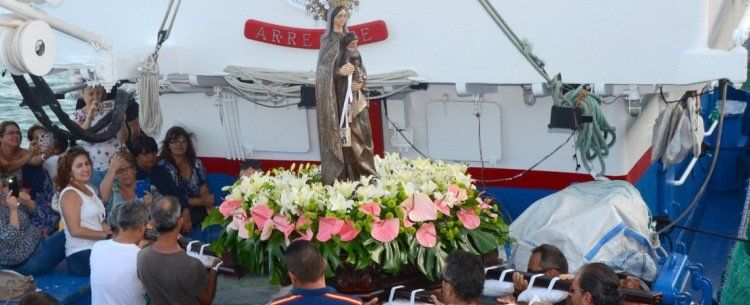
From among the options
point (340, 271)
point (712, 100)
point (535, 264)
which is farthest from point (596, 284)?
point (712, 100)

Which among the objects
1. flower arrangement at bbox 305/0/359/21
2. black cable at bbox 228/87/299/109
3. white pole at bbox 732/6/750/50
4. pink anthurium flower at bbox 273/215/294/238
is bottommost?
pink anthurium flower at bbox 273/215/294/238

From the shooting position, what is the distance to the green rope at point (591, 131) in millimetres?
7137

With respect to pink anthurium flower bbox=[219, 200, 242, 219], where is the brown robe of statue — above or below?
above

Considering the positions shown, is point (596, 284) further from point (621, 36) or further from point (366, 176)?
point (621, 36)

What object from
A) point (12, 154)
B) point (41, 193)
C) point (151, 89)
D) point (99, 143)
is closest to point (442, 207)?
point (151, 89)

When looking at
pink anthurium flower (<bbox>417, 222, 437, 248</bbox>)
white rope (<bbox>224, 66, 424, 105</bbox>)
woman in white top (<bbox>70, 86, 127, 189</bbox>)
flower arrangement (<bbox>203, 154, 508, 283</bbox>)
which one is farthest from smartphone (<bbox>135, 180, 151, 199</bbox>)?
pink anthurium flower (<bbox>417, 222, 437, 248</bbox>)

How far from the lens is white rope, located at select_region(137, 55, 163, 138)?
306 inches

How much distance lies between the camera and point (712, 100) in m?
11.8

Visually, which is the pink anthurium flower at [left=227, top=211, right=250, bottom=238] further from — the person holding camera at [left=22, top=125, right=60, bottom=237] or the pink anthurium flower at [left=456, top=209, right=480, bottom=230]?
the person holding camera at [left=22, top=125, right=60, bottom=237]

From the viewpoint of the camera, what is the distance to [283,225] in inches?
210

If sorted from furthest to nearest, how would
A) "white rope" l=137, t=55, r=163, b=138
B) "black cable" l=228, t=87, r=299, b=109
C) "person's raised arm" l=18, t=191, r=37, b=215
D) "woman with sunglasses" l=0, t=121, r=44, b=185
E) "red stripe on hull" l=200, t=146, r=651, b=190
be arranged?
"black cable" l=228, t=87, r=299, b=109 → "red stripe on hull" l=200, t=146, r=651, b=190 → "white rope" l=137, t=55, r=163, b=138 → "woman with sunglasses" l=0, t=121, r=44, b=185 → "person's raised arm" l=18, t=191, r=37, b=215

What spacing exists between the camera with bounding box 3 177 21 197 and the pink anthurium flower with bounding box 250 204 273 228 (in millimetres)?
2490

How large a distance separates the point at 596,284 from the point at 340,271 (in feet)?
4.65

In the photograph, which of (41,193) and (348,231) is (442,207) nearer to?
(348,231)
